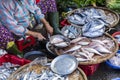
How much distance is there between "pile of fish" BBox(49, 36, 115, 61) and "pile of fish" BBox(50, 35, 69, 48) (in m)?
0.07

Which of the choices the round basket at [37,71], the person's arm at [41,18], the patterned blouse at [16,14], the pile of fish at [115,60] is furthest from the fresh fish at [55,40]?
the pile of fish at [115,60]

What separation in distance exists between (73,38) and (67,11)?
1.31 m

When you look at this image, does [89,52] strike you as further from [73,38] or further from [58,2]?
[58,2]

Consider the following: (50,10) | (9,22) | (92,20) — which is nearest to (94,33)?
(92,20)

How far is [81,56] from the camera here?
441 centimetres

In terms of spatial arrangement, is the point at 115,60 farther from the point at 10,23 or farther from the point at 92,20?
the point at 10,23

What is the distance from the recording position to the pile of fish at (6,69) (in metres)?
4.03

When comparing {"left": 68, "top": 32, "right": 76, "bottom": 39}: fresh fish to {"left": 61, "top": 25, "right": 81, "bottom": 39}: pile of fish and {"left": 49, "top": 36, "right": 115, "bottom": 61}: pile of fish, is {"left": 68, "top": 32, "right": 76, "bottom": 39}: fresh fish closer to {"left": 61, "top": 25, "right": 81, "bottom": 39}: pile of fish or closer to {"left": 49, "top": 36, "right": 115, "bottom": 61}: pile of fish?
{"left": 61, "top": 25, "right": 81, "bottom": 39}: pile of fish

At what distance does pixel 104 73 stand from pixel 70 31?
0.89 m

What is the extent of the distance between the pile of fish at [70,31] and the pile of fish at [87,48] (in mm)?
190

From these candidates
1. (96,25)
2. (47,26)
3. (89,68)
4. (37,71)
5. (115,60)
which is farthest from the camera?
(96,25)

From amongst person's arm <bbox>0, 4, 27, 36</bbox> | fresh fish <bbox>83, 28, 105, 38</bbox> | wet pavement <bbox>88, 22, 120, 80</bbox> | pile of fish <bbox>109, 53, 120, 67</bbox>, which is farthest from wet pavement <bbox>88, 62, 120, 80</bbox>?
person's arm <bbox>0, 4, 27, 36</bbox>

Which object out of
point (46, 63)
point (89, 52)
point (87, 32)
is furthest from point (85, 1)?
point (46, 63)

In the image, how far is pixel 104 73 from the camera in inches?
186
